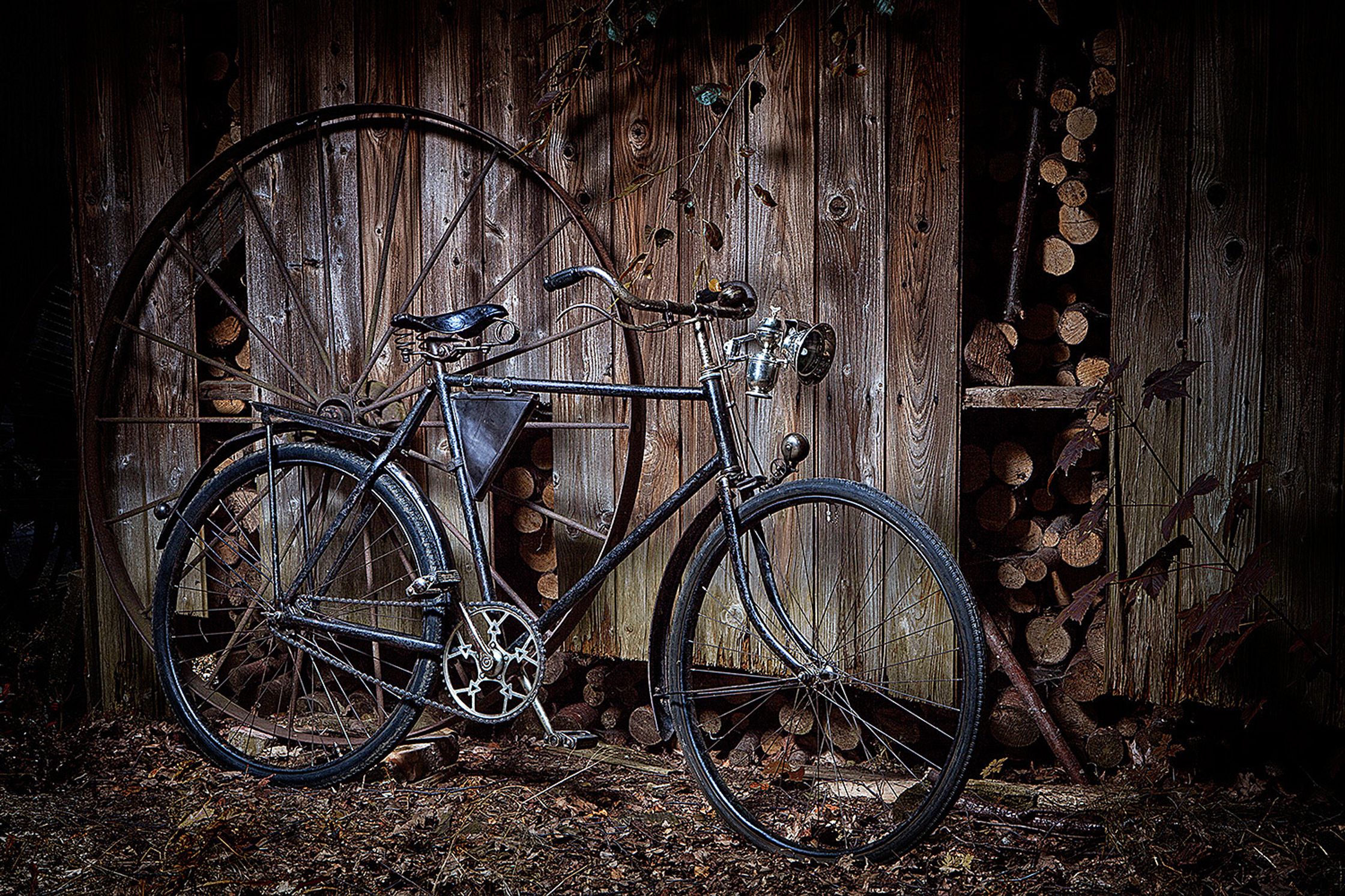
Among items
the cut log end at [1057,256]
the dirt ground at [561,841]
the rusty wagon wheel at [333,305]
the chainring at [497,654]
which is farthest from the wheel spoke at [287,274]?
the cut log end at [1057,256]

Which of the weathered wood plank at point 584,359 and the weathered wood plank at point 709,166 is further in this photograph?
the weathered wood plank at point 584,359

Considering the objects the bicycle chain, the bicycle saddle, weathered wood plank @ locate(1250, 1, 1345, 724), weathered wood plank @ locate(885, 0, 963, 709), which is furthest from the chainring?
weathered wood plank @ locate(1250, 1, 1345, 724)

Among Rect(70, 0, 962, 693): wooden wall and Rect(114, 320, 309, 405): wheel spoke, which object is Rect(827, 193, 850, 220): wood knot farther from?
Rect(114, 320, 309, 405): wheel spoke

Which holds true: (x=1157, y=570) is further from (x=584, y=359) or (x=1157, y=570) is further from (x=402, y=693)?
(x=402, y=693)

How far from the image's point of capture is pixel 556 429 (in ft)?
8.89

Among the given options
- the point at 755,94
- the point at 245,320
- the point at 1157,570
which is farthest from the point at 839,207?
the point at 245,320

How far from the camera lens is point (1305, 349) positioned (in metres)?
2.10

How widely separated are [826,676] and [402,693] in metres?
1.11

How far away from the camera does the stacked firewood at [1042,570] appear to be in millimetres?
2439

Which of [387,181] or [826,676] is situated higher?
[387,181]

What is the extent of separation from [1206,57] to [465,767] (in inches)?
104

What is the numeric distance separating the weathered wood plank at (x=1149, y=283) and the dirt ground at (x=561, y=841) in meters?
0.38

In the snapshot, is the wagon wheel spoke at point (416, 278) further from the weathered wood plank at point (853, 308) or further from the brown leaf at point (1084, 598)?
the brown leaf at point (1084, 598)

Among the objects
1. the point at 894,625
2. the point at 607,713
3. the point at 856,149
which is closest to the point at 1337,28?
the point at 856,149
